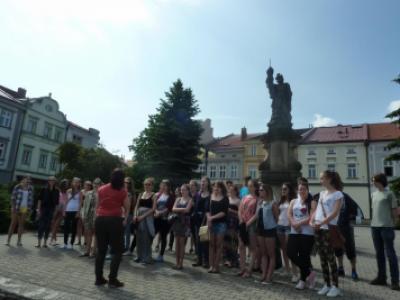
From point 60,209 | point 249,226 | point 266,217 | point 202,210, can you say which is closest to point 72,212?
point 60,209

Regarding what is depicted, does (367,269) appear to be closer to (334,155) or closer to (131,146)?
(131,146)

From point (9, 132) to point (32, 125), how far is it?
3.65m

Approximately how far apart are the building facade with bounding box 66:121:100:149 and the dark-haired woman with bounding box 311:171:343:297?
41.9m

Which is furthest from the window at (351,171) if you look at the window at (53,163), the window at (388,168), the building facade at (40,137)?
the window at (53,163)

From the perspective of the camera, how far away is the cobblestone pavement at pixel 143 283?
16.1ft

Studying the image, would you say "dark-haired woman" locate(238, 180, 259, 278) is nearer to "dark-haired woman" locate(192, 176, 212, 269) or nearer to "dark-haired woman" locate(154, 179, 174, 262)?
"dark-haired woman" locate(192, 176, 212, 269)

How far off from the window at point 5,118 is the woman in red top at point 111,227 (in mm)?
34092

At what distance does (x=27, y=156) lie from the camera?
37062mm

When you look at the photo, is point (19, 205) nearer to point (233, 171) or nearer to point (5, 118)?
point (5, 118)

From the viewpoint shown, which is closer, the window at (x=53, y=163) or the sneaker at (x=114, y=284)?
the sneaker at (x=114, y=284)

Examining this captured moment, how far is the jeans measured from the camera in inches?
229

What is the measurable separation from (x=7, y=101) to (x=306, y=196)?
36087 mm

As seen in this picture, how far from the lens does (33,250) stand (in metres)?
8.55

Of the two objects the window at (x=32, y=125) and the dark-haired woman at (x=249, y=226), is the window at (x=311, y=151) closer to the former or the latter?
the window at (x=32, y=125)
